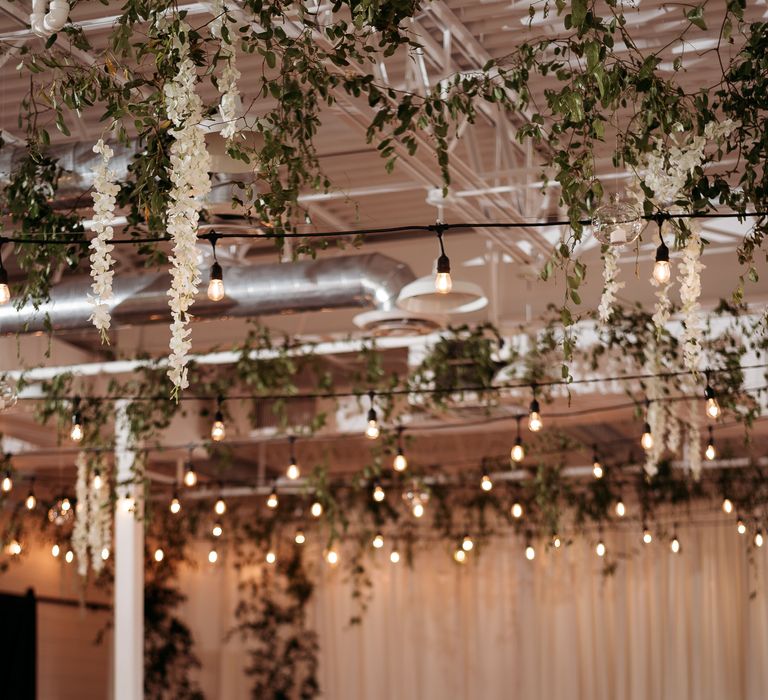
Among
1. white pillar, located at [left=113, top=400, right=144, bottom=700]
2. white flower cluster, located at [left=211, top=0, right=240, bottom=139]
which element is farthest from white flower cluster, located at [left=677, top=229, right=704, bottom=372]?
white pillar, located at [left=113, top=400, right=144, bottom=700]

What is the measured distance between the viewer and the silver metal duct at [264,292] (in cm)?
768

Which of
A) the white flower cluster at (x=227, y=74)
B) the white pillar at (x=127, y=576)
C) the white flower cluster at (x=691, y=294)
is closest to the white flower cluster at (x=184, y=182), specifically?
the white flower cluster at (x=227, y=74)

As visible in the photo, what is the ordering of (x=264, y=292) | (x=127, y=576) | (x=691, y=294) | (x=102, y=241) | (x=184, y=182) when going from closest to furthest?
(x=184, y=182) → (x=102, y=241) → (x=691, y=294) → (x=264, y=292) → (x=127, y=576)

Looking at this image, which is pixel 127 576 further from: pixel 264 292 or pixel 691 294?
pixel 691 294

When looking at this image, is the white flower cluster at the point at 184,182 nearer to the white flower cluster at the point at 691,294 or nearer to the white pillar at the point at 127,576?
the white flower cluster at the point at 691,294

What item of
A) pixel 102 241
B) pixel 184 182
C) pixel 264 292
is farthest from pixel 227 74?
pixel 264 292

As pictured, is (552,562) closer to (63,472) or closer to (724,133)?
(63,472)

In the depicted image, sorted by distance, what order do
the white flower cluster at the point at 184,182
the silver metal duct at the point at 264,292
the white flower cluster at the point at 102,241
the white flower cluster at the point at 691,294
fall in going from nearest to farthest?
the white flower cluster at the point at 184,182, the white flower cluster at the point at 102,241, the white flower cluster at the point at 691,294, the silver metal duct at the point at 264,292

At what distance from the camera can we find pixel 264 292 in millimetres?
7844

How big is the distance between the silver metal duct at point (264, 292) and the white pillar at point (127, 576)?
6.23ft

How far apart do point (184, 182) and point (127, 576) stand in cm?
622

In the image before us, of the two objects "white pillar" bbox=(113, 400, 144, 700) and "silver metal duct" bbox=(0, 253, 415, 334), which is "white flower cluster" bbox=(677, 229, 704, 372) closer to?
"silver metal duct" bbox=(0, 253, 415, 334)

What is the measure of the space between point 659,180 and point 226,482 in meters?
9.92

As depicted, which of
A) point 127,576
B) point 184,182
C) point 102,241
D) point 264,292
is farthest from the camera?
point 127,576
